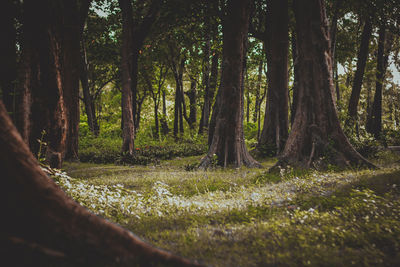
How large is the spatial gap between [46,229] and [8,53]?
461 cm

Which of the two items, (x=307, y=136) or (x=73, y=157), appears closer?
(x=307, y=136)

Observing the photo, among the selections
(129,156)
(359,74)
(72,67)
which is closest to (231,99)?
(129,156)

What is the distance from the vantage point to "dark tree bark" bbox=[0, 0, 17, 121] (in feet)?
15.5

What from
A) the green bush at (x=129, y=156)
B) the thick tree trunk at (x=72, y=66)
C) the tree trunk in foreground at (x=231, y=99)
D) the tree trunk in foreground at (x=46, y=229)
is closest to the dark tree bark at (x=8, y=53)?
the tree trunk in foreground at (x=46, y=229)

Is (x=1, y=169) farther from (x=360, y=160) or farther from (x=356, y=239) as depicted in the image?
(x=360, y=160)

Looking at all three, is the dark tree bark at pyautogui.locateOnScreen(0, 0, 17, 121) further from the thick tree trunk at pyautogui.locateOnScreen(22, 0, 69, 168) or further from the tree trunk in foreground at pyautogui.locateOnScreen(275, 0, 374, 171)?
the tree trunk in foreground at pyautogui.locateOnScreen(275, 0, 374, 171)

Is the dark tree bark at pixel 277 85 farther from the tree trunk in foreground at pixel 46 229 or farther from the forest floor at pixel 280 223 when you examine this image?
the tree trunk in foreground at pixel 46 229

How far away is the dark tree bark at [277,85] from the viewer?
1252 centimetres

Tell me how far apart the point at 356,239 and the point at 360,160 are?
472 cm

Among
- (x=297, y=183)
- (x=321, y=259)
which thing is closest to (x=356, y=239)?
(x=321, y=259)

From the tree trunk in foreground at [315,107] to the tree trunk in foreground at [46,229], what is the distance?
6181mm

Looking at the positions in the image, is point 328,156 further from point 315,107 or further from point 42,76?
point 42,76

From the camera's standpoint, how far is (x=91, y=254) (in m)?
2.05

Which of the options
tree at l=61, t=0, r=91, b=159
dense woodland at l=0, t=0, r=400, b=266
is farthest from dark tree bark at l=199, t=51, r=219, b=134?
Result: tree at l=61, t=0, r=91, b=159
